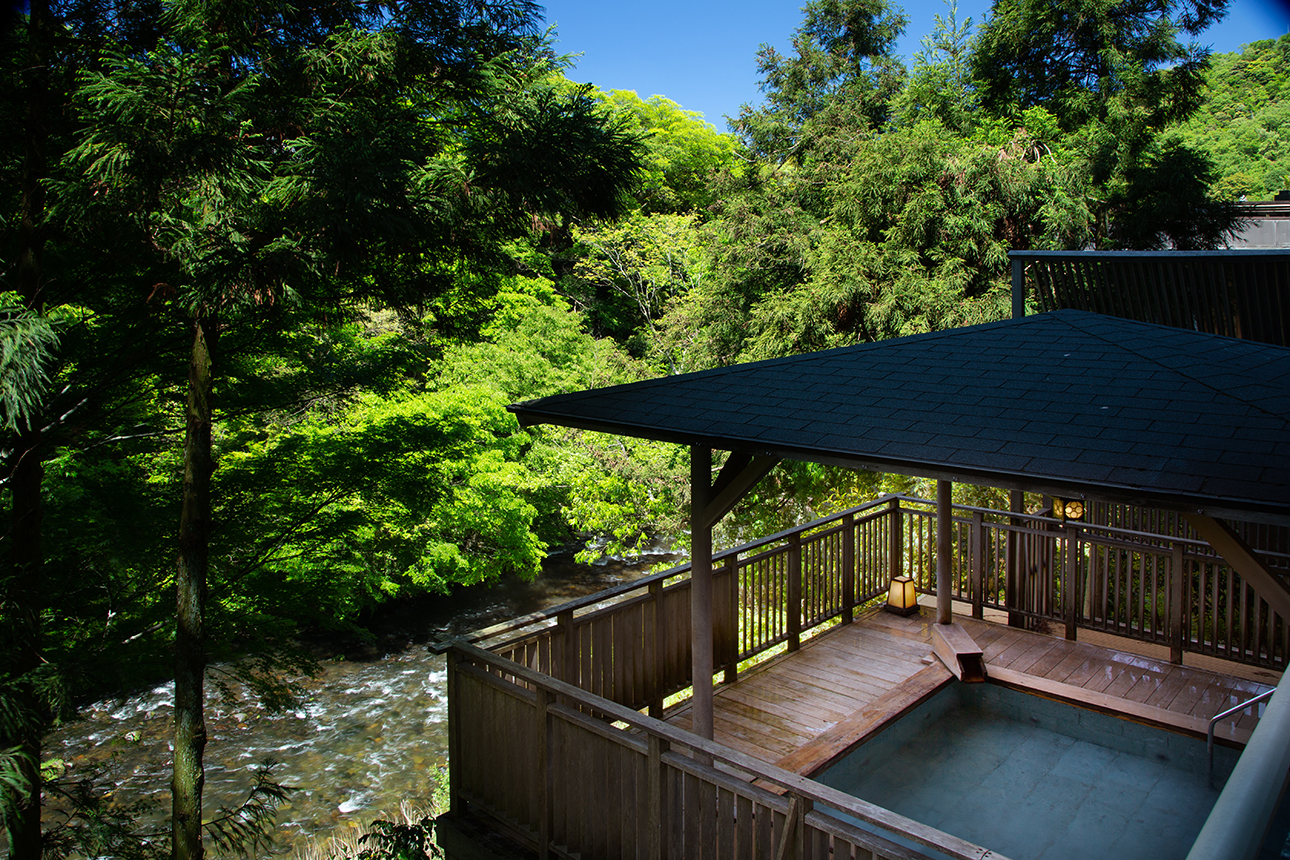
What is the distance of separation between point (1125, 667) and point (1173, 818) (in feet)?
6.12

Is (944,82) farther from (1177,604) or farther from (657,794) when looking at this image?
(657,794)

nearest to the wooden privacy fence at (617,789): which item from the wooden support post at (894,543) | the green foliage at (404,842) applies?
the green foliage at (404,842)

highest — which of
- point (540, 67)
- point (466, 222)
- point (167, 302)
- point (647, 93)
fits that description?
point (647, 93)

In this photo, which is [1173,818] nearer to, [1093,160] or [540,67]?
[540,67]

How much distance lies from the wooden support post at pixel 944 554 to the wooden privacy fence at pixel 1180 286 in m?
2.61

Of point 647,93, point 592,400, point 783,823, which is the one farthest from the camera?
point 647,93

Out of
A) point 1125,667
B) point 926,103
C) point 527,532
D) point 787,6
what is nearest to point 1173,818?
point 1125,667

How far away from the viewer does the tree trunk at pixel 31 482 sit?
5801 mm

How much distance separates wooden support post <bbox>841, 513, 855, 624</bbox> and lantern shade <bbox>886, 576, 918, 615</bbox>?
0.41 m

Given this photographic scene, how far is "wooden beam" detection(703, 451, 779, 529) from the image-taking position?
4.63 meters

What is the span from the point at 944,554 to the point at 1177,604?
1.73m

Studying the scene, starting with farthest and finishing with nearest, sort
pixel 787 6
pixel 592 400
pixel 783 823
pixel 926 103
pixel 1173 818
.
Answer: pixel 787 6, pixel 926 103, pixel 592 400, pixel 1173 818, pixel 783 823

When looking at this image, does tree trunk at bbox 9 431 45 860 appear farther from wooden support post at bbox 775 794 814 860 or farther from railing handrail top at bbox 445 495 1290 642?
wooden support post at bbox 775 794 814 860

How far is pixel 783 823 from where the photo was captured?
338cm
